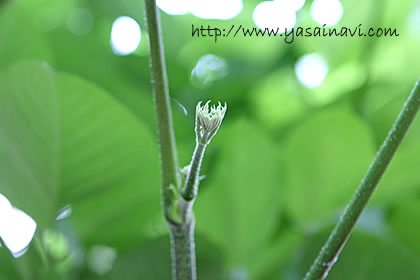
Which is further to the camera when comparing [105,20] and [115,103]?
[105,20]

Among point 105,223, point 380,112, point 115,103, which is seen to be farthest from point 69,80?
point 380,112

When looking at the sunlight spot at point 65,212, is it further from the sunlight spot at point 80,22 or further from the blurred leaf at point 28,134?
the sunlight spot at point 80,22

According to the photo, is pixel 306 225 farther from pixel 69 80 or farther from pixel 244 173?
pixel 69 80

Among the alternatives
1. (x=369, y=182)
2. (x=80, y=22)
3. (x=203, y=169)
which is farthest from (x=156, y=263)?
(x=80, y=22)

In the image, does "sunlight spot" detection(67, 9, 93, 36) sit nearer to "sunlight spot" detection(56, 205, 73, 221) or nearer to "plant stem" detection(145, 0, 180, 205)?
"sunlight spot" detection(56, 205, 73, 221)

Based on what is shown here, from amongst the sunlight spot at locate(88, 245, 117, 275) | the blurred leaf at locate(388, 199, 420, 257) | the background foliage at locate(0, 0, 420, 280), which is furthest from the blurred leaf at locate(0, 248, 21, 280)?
the blurred leaf at locate(388, 199, 420, 257)

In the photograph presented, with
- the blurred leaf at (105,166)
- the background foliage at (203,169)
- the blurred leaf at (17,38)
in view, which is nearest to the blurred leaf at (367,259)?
the background foliage at (203,169)
